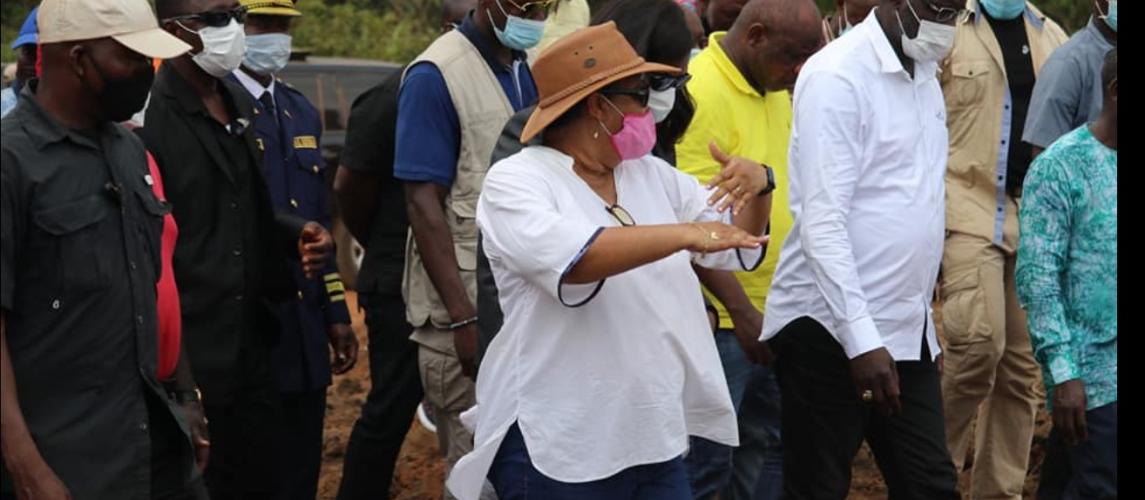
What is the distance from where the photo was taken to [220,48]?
595cm

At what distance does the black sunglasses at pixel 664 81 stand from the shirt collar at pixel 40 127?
1540mm


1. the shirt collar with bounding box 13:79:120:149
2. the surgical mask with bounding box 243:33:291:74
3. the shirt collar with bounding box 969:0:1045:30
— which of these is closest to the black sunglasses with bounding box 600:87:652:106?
the shirt collar with bounding box 13:79:120:149

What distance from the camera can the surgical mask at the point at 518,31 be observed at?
6297 mm

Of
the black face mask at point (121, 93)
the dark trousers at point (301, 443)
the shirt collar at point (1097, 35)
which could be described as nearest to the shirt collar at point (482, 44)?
the dark trousers at point (301, 443)

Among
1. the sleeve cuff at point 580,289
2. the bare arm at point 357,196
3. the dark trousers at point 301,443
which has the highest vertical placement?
the sleeve cuff at point 580,289

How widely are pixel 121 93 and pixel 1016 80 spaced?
162 inches

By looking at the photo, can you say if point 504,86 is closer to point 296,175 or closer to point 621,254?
point 296,175

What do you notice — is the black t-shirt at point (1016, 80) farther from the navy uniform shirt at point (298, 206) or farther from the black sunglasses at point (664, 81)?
the navy uniform shirt at point (298, 206)

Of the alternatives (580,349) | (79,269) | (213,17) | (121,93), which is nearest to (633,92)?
(580,349)

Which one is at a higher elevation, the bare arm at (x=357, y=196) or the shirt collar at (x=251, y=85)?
the shirt collar at (x=251, y=85)

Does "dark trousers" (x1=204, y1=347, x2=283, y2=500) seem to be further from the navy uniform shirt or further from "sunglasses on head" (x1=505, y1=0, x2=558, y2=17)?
"sunglasses on head" (x1=505, y1=0, x2=558, y2=17)

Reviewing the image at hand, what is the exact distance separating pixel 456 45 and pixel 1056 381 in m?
2.39

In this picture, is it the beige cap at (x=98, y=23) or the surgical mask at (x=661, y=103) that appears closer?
the beige cap at (x=98, y=23)

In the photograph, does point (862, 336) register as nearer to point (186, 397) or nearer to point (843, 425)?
point (843, 425)
